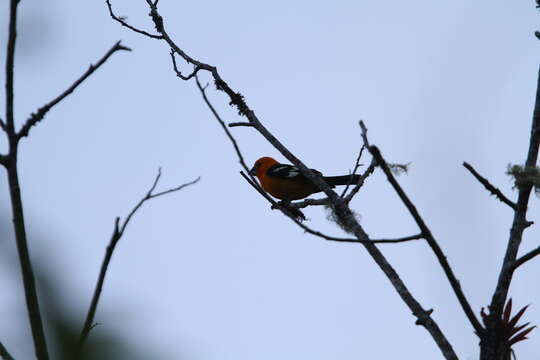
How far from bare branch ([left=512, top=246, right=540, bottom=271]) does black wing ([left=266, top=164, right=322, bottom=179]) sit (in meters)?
5.62

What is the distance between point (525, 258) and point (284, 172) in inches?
248

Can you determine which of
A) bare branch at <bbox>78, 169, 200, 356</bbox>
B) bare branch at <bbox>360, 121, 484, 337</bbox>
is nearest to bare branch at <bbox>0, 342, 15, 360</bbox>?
bare branch at <bbox>78, 169, 200, 356</bbox>

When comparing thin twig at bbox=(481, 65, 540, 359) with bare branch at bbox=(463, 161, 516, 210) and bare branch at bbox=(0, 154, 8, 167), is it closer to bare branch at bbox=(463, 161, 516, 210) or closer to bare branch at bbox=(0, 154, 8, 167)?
bare branch at bbox=(463, 161, 516, 210)

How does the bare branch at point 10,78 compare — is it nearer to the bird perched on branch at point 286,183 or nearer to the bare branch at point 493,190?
the bare branch at point 493,190

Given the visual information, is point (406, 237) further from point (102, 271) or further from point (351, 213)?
point (351, 213)

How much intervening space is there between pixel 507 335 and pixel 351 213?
1.83 metres

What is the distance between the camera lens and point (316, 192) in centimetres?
873

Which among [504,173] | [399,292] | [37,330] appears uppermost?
[504,173]

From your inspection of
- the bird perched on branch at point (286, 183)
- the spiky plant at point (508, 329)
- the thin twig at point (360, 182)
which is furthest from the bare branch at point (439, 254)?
the bird perched on branch at point (286, 183)

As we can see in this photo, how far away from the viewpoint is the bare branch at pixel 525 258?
244 centimetres

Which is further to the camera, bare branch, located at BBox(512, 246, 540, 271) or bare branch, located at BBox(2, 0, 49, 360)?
bare branch, located at BBox(512, 246, 540, 271)

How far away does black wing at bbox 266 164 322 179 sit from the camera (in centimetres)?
837

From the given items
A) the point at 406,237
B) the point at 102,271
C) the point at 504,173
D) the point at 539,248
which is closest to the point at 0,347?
the point at 102,271

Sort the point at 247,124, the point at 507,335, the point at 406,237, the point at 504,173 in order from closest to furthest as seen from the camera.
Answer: the point at 406,237 → the point at 507,335 → the point at 504,173 → the point at 247,124
